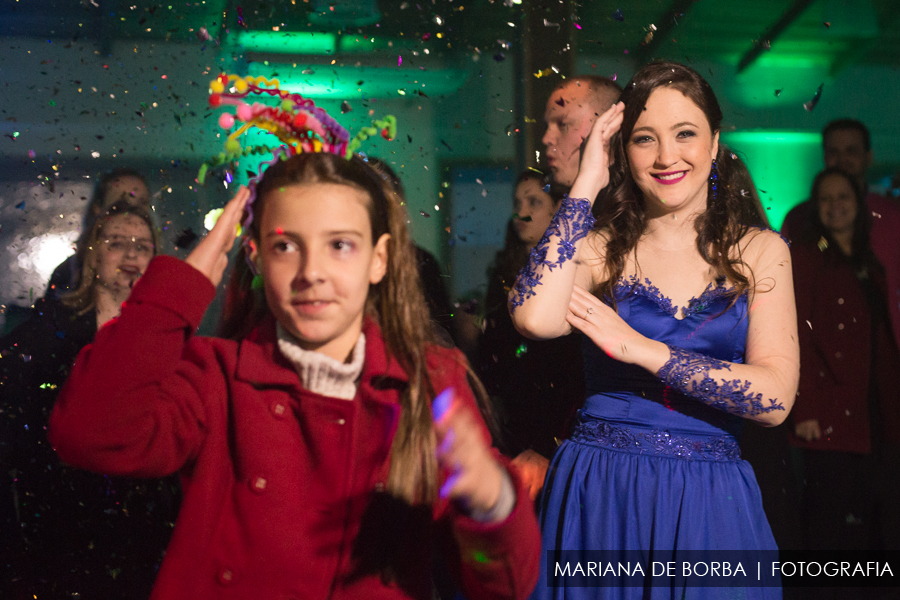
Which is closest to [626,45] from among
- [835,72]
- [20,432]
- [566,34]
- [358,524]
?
[566,34]

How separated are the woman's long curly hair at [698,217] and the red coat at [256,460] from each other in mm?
578

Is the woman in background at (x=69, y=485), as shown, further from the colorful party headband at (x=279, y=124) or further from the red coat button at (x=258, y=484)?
the red coat button at (x=258, y=484)

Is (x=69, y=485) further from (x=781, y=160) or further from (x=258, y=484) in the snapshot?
(x=781, y=160)

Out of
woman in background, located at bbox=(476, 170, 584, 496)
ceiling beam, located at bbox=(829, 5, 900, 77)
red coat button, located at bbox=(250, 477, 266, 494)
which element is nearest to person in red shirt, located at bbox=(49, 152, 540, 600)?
red coat button, located at bbox=(250, 477, 266, 494)

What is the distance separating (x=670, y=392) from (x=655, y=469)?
148 mm

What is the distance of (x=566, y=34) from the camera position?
1.70 meters

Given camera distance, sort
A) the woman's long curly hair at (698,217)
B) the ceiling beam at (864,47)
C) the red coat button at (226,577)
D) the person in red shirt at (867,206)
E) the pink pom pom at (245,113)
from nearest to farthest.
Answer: the red coat button at (226,577) → the pink pom pom at (245,113) → the woman's long curly hair at (698,217) → the person in red shirt at (867,206) → the ceiling beam at (864,47)

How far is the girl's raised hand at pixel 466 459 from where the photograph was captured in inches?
26.8

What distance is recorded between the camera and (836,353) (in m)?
1.83

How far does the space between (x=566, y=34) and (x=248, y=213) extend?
1.17 m

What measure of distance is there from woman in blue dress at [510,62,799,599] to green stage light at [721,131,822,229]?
2.12 ft

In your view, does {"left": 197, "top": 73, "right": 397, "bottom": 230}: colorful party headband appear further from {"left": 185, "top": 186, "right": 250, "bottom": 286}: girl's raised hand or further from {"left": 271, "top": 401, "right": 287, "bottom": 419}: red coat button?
{"left": 271, "top": 401, "right": 287, "bottom": 419}: red coat button

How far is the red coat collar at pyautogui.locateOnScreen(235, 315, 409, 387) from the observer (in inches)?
32.9

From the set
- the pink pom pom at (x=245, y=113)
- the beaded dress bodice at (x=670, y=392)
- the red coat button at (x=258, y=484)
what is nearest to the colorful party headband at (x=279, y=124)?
the pink pom pom at (x=245, y=113)
